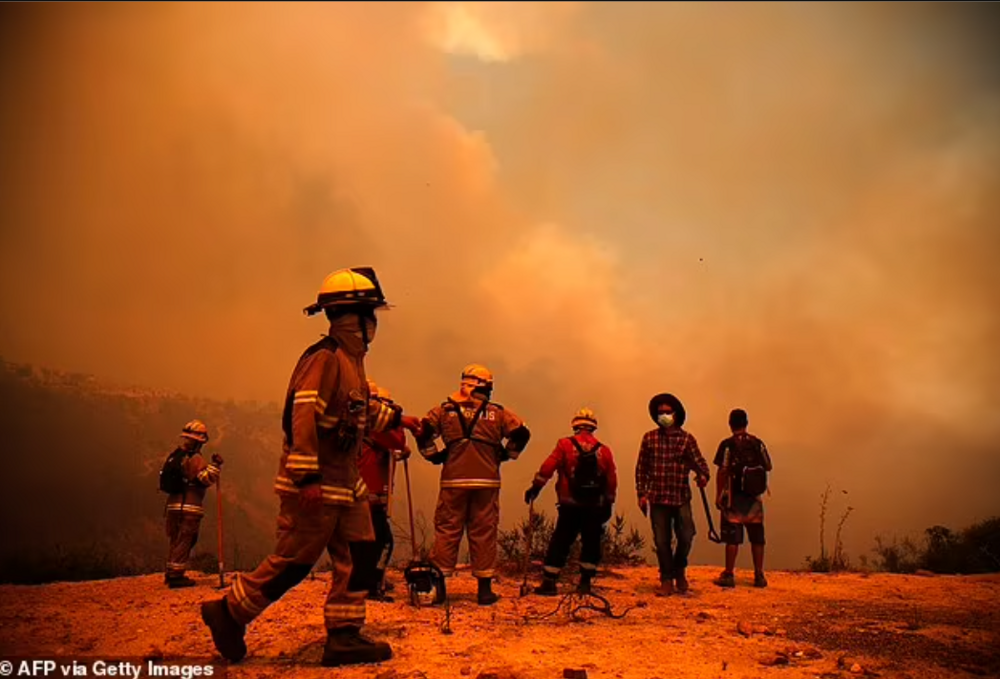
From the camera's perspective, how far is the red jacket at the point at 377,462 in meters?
8.28

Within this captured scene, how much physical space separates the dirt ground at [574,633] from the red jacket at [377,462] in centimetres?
127

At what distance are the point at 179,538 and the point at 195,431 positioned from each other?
1.51 metres

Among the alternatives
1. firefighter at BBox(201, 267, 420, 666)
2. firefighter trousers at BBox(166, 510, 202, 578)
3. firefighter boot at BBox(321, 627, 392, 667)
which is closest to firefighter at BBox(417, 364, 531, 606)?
firefighter at BBox(201, 267, 420, 666)

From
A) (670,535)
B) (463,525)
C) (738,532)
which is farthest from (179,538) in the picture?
(738,532)

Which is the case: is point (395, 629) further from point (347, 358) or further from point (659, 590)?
point (659, 590)

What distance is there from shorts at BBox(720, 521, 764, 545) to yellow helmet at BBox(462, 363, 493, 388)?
4.36m

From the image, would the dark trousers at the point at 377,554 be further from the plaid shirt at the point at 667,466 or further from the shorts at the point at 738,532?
the shorts at the point at 738,532

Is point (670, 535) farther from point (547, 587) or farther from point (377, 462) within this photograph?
point (377, 462)

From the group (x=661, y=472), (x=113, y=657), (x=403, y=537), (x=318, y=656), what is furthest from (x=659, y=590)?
(x=113, y=657)

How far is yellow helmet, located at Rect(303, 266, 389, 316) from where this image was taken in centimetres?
593

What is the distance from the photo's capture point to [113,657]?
18.6 ft

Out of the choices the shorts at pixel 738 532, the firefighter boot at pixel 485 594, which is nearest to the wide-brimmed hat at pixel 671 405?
the shorts at pixel 738 532

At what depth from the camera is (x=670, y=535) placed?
9.73 m

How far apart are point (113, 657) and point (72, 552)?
8.63m
